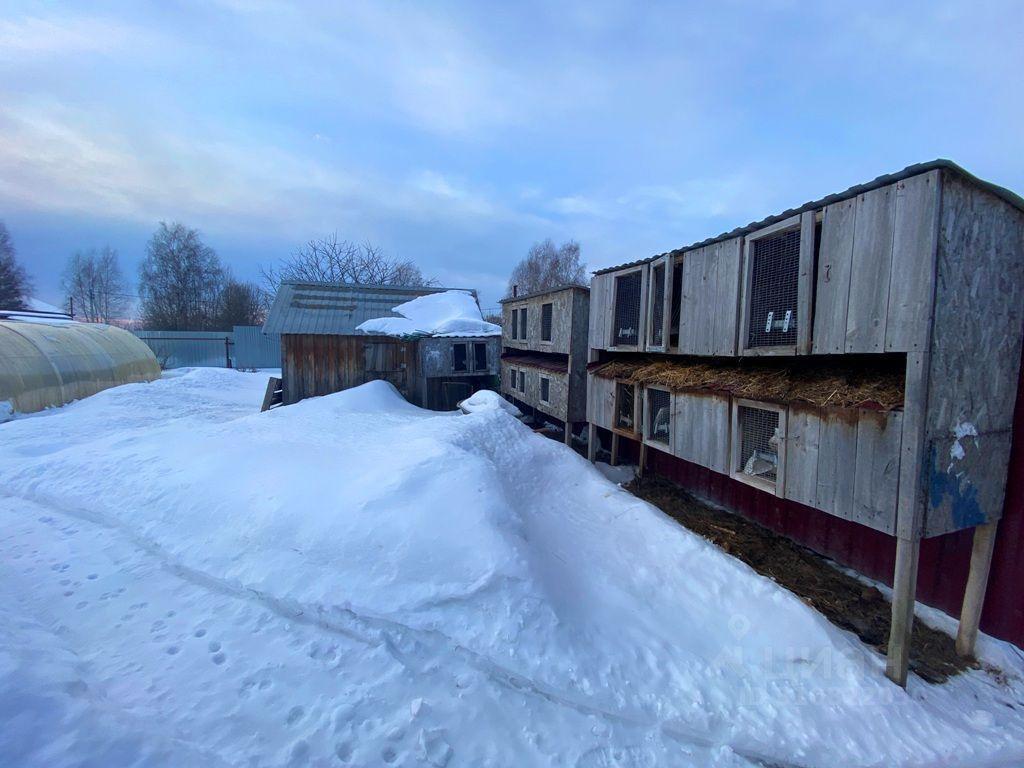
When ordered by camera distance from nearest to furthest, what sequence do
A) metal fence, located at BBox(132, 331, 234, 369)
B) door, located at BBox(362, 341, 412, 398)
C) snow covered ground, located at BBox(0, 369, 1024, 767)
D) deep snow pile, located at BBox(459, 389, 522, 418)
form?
1. snow covered ground, located at BBox(0, 369, 1024, 767)
2. deep snow pile, located at BBox(459, 389, 522, 418)
3. door, located at BBox(362, 341, 412, 398)
4. metal fence, located at BBox(132, 331, 234, 369)

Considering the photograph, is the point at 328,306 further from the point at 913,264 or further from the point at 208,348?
the point at 208,348

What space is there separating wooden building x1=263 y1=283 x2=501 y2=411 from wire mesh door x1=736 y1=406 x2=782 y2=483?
452 inches

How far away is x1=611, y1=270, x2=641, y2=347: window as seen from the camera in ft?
27.9

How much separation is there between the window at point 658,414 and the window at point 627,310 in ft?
3.54

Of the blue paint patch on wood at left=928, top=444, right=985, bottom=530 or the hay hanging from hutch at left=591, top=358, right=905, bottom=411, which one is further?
the hay hanging from hutch at left=591, top=358, right=905, bottom=411

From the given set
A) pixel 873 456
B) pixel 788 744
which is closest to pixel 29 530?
pixel 788 744

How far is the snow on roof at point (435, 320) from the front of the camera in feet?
52.6

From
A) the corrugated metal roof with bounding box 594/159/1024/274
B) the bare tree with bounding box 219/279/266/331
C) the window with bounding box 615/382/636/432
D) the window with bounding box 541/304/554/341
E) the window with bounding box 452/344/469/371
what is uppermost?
the bare tree with bounding box 219/279/266/331

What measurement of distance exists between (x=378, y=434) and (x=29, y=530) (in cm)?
498

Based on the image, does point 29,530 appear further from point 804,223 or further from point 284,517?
point 804,223

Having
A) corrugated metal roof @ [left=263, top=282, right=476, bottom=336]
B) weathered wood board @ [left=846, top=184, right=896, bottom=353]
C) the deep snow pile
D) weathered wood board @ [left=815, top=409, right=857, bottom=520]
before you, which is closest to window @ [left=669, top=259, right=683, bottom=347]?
weathered wood board @ [left=846, top=184, right=896, bottom=353]

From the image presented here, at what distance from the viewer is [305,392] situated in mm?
15039

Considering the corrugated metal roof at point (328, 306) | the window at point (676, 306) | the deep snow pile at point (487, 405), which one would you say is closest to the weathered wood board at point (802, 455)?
the window at point (676, 306)

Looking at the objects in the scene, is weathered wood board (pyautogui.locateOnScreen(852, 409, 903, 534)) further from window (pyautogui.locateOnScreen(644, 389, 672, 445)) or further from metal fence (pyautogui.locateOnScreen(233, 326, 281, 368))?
metal fence (pyautogui.locateOnScreen(233, 326, 281, 368))
